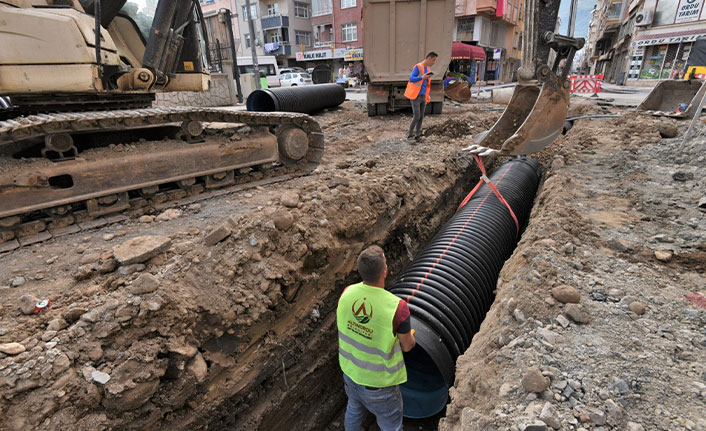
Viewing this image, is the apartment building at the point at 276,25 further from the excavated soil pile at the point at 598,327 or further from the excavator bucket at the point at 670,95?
the excavated soil pile at the point at 598,327

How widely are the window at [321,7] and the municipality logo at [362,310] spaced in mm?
43209

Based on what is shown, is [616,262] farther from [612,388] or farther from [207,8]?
[207,8]

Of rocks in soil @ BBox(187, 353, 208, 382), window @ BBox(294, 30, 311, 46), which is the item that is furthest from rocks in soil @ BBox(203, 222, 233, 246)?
window @ BBox(294, 30, 311, 46)

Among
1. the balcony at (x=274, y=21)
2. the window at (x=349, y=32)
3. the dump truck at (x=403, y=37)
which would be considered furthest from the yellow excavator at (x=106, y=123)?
the balcony at (x=274, y=21)

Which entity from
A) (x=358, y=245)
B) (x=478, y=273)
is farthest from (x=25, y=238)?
(x=478, y=273)

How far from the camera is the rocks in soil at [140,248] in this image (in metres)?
3.26

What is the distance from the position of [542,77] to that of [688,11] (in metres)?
29.0

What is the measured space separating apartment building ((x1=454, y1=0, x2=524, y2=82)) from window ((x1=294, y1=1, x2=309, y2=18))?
17223mm

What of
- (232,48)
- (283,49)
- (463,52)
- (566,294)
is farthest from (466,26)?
(566,294)

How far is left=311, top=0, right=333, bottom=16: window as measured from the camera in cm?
3988

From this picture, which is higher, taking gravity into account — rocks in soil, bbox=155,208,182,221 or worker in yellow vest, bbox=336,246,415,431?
rocks in soil, bbox=155,208,182,221

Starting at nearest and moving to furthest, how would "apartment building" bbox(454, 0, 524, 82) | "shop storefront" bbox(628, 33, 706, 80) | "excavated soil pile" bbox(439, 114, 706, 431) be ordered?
"excavated soil pile" bbox(439, 114, 706, 431) < "shop storefront" bbox(628, 33, 706, 80) < "apartment building" bbox(454, 0, 524, 82)

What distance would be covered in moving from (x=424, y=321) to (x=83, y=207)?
3.99 m

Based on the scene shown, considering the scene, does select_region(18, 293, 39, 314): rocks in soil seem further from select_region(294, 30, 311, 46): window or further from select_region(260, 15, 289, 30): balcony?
select_region(294, 30, 311, 46): window
